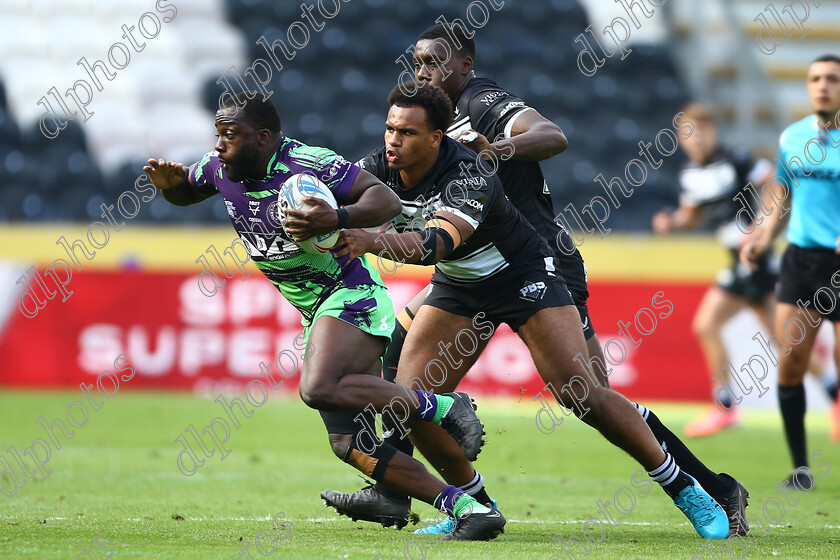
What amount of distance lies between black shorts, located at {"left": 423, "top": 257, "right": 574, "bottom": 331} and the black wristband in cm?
100

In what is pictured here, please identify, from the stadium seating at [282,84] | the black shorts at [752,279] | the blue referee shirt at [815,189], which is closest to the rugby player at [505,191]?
the blue referee shirt at [815,189]

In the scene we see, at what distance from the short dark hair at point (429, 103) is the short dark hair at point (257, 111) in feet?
1.85

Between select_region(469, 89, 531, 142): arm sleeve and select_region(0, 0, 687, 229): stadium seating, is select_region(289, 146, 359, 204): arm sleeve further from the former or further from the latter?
select_region(0, 0, 687, 229): stadium seating

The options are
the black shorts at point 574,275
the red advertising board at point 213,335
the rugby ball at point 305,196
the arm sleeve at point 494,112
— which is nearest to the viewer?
the rugby ball at point 305,196

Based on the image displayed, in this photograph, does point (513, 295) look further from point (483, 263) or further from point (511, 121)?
point (511, 121)

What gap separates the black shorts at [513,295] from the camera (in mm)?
5398

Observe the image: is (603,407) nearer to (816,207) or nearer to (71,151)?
(816,207)

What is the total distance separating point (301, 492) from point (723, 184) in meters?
5.86

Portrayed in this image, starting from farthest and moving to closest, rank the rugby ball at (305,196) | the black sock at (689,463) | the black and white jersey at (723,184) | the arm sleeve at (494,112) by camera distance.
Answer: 1. the black and white jersey at (723,184)
2. the arm sleeve at (494,112)
3. the black sock at (689,463)
4. the rugby ball at (305,196)

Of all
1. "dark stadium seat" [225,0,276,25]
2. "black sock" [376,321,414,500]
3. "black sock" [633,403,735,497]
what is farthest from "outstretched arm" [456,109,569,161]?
"dark stadium seat" [225,0,276,25]

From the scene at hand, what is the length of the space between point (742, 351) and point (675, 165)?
5.52 meters

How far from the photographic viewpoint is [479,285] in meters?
5.51

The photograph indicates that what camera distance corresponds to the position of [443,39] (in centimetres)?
580

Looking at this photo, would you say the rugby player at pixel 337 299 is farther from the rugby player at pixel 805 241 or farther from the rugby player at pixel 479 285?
the rugby player at pixel 805 241
